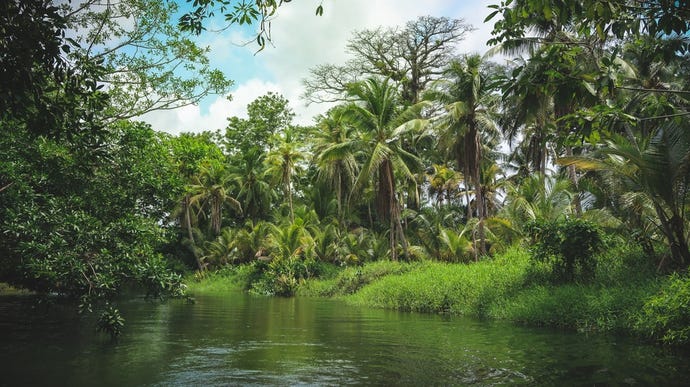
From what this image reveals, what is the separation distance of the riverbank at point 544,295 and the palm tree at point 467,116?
585 cm

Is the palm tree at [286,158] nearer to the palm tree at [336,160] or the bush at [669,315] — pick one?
the palm tree at [336,160]

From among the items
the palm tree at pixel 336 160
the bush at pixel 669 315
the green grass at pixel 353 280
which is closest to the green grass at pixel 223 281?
the green grass at pixel 353 280

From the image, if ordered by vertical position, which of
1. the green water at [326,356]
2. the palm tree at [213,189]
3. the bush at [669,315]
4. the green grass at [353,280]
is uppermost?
the palm tree at [213,189]

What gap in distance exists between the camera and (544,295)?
13.5 m

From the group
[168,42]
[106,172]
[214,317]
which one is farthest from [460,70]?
[106,172]

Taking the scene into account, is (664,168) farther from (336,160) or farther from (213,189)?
(213,189)

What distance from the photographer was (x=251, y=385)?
6211 mm

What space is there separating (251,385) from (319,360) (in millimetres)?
2018

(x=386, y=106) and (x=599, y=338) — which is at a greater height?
(x=386, y=106)

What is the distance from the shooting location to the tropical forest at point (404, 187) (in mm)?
5398

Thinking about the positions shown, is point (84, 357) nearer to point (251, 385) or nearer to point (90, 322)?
point (251, 385)

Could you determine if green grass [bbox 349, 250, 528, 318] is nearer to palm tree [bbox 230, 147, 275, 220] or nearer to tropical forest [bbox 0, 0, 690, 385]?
tropical forest [bbox 0, 0, 690, 385]

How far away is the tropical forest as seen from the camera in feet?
17.7

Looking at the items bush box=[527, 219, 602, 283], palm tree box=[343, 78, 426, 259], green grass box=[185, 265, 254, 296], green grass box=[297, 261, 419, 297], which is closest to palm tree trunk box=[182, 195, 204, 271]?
green grass box=[185, 265, 254, 296]
